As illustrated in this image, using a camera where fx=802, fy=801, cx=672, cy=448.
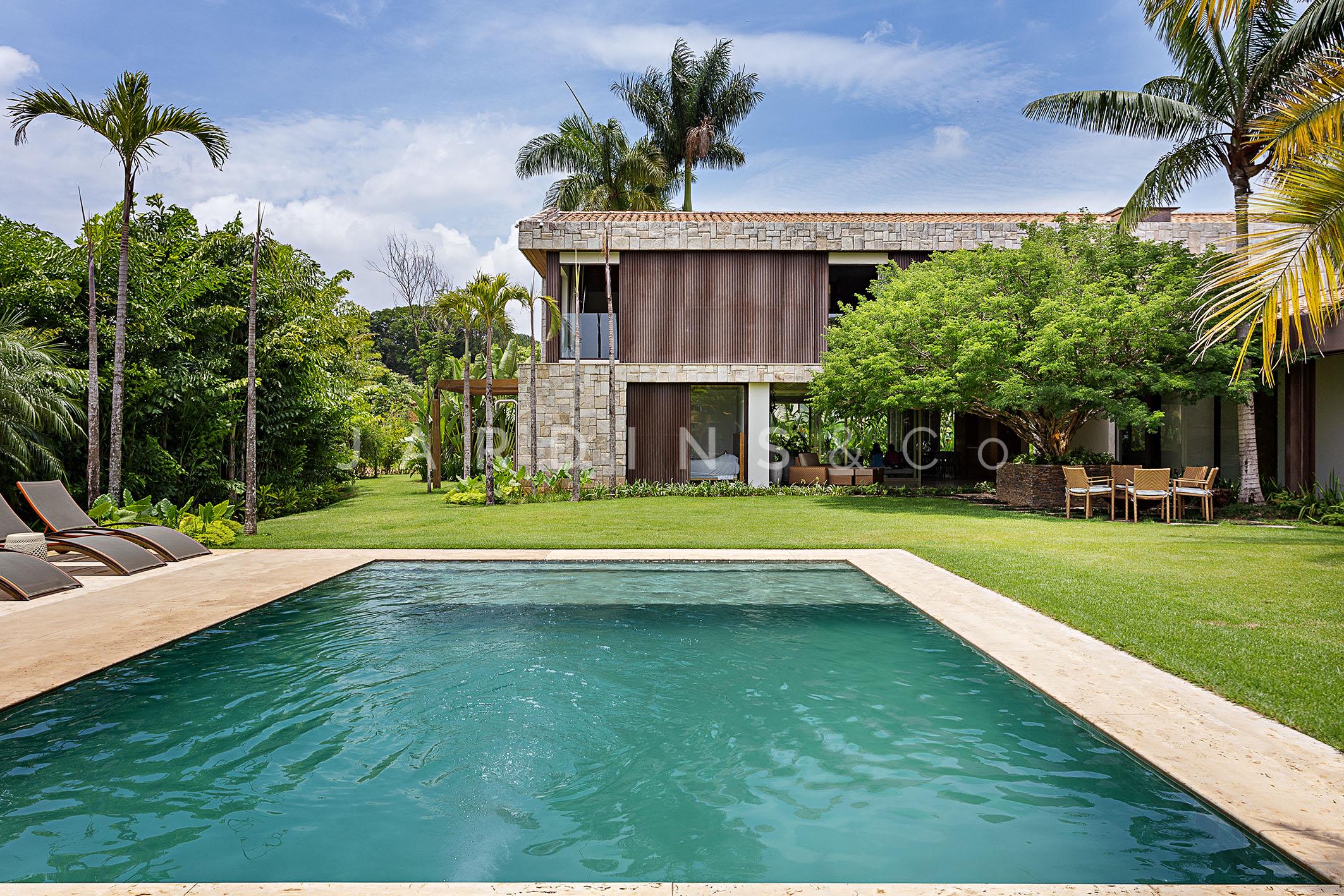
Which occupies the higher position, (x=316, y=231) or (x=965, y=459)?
(x=316, y=231)

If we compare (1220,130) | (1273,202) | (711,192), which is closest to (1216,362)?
(1220,130)

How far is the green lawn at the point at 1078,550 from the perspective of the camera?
525 cm

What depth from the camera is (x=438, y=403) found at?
24.4 m

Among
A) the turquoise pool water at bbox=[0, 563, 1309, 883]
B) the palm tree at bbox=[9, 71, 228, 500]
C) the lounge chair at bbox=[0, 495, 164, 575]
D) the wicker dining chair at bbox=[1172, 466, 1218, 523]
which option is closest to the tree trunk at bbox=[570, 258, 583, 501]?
the palm tree at bbox=[9, 71, 228, 500]

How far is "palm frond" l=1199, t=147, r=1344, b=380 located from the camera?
15.0ft

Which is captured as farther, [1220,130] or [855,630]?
[1220,130]

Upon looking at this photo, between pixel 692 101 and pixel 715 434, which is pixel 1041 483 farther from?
pixel 692 101

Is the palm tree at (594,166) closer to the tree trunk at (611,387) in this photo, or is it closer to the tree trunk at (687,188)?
the tree trunk at (687,188)

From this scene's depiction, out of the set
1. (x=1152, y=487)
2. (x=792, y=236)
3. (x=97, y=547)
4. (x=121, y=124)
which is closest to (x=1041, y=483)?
(x=1152, y=487)

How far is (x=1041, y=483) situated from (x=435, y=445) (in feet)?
53.5

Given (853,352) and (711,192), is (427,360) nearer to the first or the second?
(711,192)

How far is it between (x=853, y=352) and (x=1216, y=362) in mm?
6551

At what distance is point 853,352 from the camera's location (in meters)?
17.2

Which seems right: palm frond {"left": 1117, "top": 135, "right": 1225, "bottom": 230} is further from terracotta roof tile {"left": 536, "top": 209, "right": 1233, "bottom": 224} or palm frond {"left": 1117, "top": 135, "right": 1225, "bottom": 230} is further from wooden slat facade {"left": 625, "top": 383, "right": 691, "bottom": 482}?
wooden slat facade {"left": 625, "top": 383, "right": 691, "bottom": 482}
